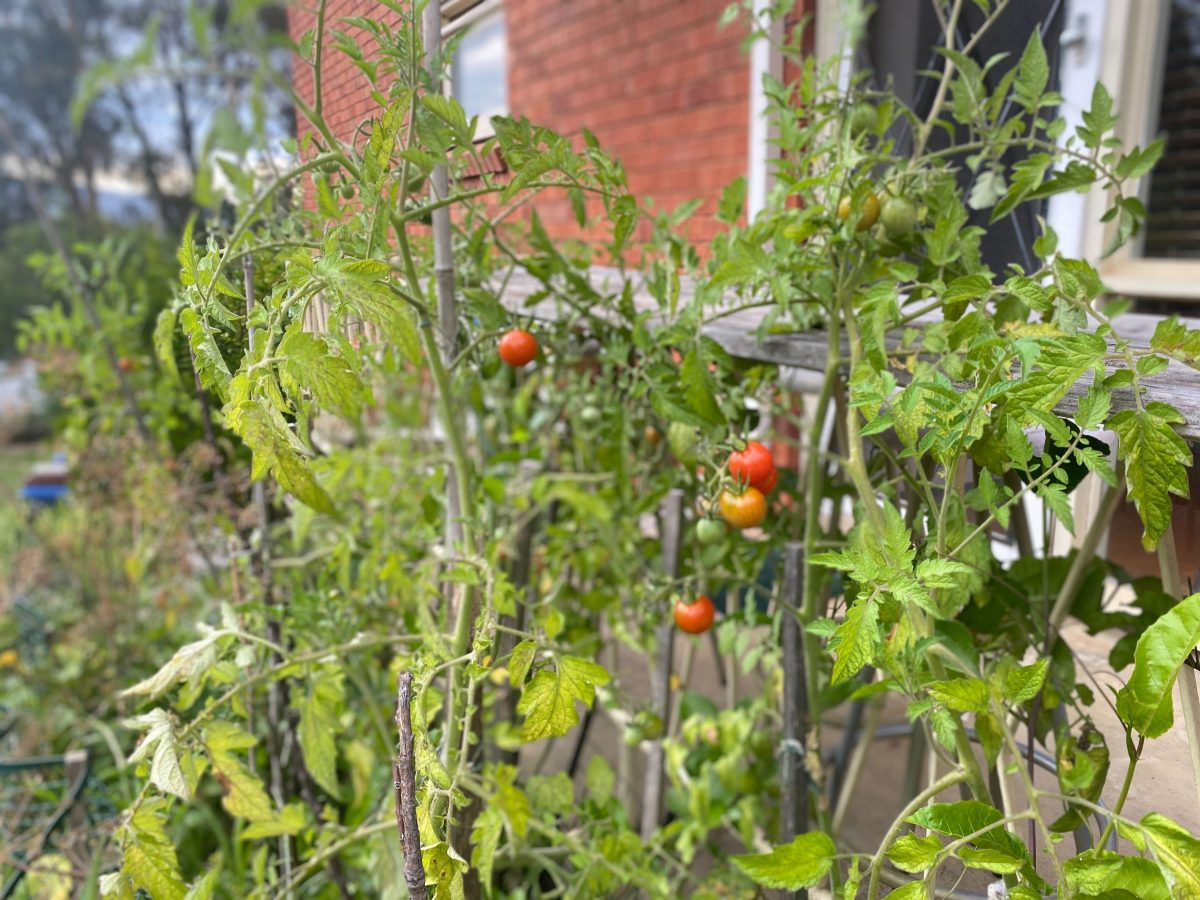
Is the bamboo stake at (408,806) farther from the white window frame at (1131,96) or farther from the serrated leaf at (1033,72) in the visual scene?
the white window frame at (1131,96)

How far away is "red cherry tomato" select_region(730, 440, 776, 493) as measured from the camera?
1.06 meters

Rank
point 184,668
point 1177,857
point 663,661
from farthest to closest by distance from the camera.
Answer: point 663,661 < point 184,668 < point 1177,857

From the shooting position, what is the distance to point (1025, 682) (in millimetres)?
683

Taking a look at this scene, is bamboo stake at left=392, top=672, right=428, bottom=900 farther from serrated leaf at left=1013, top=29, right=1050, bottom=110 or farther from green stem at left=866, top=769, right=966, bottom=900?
serrated leaf at left=1013, top=29, right=1050, bottom=110

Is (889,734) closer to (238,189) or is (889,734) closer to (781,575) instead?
(781,575)

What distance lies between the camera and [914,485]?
0.87 metres

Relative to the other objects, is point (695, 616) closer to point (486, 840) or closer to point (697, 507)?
point (697, 507)

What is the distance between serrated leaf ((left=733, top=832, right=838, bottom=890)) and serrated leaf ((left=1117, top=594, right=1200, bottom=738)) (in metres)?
0.27

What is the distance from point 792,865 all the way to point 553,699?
250mm

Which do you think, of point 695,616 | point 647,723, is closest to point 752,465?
point 695,616

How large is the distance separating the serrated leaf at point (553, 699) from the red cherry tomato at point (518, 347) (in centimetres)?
58

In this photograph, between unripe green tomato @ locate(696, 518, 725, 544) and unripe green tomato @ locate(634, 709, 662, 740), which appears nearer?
unripe green tomato @ locate(696, 518, 725, 544)

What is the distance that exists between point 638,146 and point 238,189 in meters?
2.27

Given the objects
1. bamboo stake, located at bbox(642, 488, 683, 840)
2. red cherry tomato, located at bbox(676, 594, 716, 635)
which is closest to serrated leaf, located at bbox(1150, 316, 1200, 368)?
red cherry tomato, located at bbox(676, 594, 716, 635)
